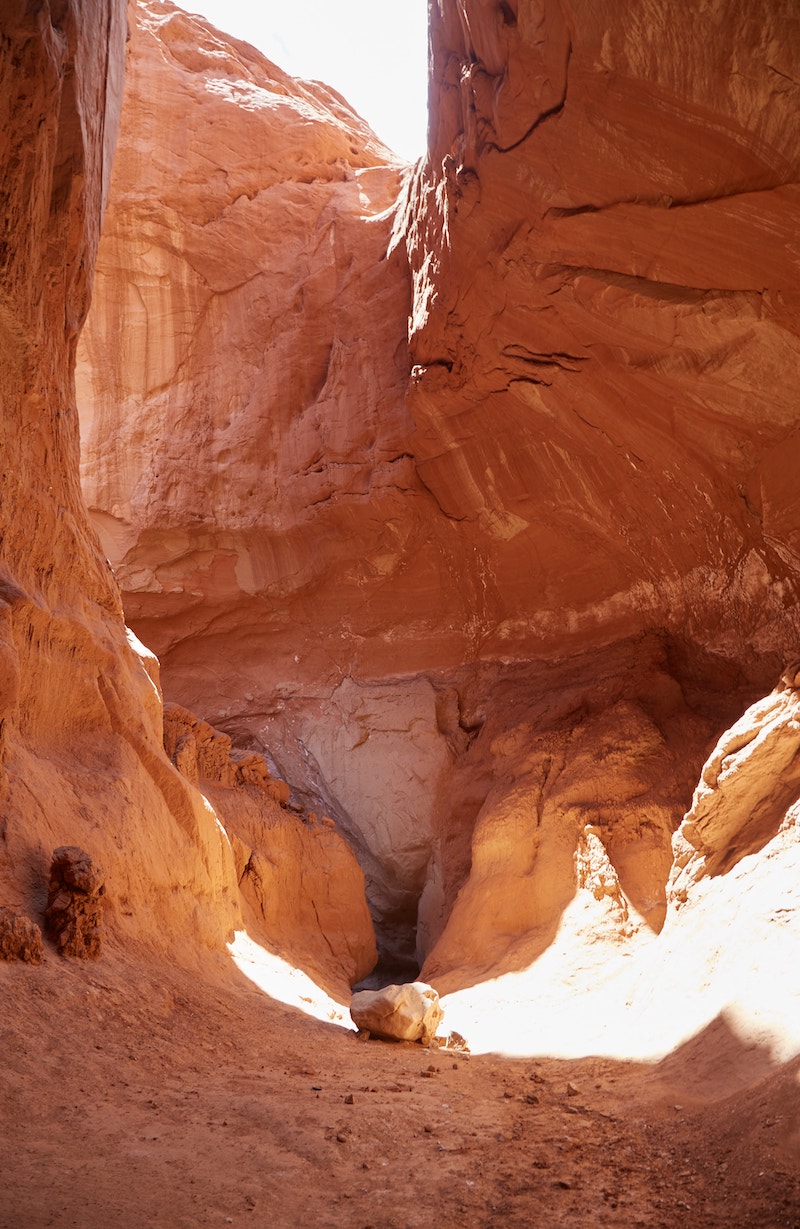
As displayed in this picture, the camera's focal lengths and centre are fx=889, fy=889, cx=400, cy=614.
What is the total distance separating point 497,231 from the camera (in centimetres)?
822

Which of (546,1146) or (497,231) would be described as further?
(497,231)

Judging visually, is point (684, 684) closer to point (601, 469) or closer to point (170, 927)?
point (601, 469)

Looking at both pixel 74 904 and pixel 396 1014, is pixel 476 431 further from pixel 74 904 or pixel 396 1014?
pixel 74 904

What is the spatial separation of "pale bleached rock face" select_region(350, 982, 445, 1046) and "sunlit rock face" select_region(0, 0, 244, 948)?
4.19 feet

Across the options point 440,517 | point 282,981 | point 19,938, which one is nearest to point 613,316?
point 440,517

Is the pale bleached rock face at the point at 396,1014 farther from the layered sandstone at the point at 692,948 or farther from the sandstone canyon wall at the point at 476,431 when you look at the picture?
the sandstone canyon wall at the point at 476,431

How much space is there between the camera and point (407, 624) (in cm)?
1265

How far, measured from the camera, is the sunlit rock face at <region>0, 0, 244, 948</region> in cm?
480

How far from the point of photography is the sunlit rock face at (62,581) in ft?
15.8

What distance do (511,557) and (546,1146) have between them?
8.26 meters

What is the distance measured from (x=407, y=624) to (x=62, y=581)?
7.06 meters

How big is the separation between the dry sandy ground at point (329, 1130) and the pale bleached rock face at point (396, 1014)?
90 cm

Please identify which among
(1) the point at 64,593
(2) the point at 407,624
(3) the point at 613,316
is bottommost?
(1) the point at 64,593

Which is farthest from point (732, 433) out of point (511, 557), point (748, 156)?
point (511, 557)
